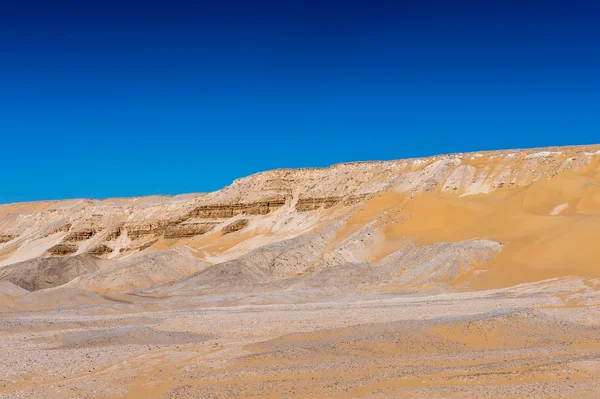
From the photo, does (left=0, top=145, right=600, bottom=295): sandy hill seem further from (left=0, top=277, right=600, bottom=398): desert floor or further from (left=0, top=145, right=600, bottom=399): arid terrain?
(left=0, top=277, right=600, bottom=398): desert floor

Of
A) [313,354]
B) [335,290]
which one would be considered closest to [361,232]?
[335,290]

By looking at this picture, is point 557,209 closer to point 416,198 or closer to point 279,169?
point 416,198

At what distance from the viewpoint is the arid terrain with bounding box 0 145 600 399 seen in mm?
15227

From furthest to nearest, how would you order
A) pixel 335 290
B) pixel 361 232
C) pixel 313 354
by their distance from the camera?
pixel 361 232
pixel 335 290
pixel 313 354

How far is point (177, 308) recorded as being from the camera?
33125 mm

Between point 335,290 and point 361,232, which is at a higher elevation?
point 361,232

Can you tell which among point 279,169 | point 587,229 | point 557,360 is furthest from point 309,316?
point 279,169

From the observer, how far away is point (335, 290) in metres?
38.8

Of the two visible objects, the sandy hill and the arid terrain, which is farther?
the sandy hill

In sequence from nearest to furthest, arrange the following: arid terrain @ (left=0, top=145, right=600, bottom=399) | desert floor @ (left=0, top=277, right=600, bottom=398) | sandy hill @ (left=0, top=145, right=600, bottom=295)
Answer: desert floor @ (left=0, top=277, right=600, bottom=398), arid terrain @ (left=0, top=145, right=600, bottom=399), sandy hill @ (left=0, top=145, right=600, bottom=295)

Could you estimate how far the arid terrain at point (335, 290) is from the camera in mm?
15227

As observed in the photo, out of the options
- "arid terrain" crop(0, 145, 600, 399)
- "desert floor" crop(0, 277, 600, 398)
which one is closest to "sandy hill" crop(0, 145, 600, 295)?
"arid terrain" crop(0, 145, 600, 399)

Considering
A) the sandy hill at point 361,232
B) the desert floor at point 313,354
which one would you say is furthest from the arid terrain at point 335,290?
the sandy hill at point 361,232

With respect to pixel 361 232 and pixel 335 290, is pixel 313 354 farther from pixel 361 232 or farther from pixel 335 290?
pixel 361 232
